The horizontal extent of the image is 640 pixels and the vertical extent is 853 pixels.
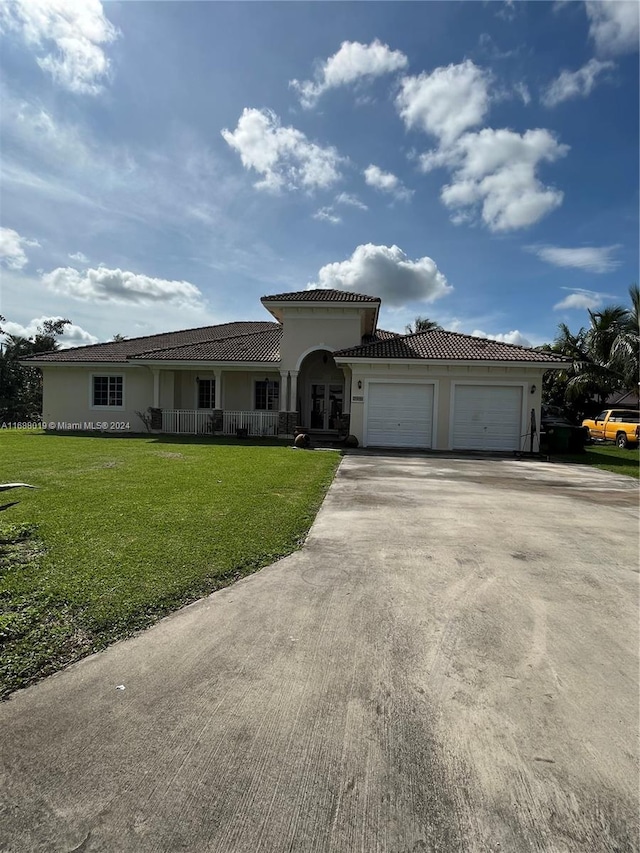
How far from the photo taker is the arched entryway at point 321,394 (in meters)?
21.2

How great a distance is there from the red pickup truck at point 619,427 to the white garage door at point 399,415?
34.9 feet

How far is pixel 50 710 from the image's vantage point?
2.46 meters

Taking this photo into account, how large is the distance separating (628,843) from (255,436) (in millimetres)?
18299

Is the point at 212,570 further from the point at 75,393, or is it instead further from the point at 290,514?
the point at 75,393

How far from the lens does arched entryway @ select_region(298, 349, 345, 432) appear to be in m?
21.2

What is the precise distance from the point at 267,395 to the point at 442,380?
8.23m

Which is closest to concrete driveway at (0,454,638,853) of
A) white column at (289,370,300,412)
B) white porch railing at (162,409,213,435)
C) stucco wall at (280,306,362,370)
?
white column at (289,370,300,412)

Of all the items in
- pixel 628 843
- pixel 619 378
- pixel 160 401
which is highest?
pixel 619 378

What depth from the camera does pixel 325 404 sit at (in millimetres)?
21531

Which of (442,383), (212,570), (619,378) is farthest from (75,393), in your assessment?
(619,378)

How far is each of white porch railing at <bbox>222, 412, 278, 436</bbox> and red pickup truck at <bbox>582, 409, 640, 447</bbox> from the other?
15.6 m

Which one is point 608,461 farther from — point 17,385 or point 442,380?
point 17,385

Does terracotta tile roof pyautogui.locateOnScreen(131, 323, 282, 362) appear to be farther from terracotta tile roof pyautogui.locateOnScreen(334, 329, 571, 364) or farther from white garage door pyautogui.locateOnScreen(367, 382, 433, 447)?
white garage door pyautogui.locateOnScreen(367, 382, 433, 447)

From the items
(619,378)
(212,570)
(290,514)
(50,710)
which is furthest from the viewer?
(619,378)
